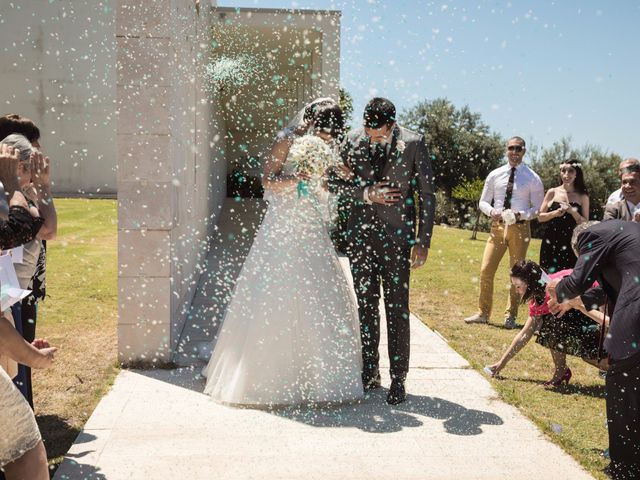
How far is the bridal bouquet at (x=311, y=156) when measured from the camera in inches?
180

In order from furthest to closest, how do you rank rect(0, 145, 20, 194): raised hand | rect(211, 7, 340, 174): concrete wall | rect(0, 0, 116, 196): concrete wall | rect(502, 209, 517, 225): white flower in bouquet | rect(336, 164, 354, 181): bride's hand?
rect(0, 0, 116, 196): concrete wall < rect(211, 7, 340, 174): concrete wall < rect(502, 209, 517, 225): white flower in bouquet < rect(336, 164, 354, 181): bride's hand < rect(0, 145, 20, 194): raised hand

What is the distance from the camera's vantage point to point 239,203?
20.6 metres

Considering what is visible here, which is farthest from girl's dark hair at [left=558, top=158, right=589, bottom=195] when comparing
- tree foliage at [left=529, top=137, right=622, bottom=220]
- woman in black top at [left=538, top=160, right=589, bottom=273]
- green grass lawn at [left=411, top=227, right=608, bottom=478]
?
tree foliage at [left=529, top=137, right=622, bottom=220]

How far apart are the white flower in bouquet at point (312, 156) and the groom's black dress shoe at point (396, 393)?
1557 millimetres

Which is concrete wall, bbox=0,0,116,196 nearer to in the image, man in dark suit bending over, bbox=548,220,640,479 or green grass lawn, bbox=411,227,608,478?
green grass lawn, bbox=411,227,608,478

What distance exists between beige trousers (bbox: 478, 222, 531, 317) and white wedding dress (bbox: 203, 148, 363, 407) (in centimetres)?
320

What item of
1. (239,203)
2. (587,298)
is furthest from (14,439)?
(239,203)

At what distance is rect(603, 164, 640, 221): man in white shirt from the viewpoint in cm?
539

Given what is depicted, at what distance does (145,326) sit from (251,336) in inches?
49.2

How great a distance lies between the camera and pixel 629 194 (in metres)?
5.46

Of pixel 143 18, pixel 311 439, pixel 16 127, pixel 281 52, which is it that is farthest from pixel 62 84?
pixel 311 439

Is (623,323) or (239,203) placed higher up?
(623,323)

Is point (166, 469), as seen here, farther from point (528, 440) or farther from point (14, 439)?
point (528, 440)

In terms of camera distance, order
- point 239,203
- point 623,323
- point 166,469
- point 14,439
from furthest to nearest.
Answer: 1. point 239,203
2. point 166,469
3. point 623,323
4. point 14,439
